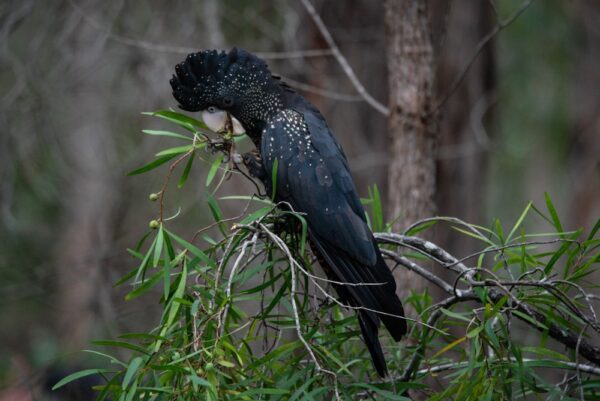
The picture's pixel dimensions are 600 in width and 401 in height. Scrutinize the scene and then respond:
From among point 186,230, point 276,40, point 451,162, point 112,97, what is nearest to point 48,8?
point 112,97

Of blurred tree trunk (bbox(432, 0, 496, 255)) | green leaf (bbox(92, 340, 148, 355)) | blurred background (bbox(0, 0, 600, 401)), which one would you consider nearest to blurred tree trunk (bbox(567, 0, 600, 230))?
blurred background (bbox(0, 0, 600, 401))

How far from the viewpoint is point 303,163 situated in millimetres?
2783

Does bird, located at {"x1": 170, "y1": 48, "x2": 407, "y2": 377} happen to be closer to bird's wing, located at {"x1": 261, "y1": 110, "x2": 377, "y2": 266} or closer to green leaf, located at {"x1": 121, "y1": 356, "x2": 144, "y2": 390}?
bird's wing, located at {"x1": 261, "y1": 110, "x2": 377, "y2": 266}

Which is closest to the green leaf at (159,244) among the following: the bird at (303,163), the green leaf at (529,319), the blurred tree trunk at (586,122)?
the bird at (303,163)

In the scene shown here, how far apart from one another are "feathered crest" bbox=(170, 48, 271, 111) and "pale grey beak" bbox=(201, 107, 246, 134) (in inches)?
1.5

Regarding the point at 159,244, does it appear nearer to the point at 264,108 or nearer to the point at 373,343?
the point at 373,343

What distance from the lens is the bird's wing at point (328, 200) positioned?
2.51 metres

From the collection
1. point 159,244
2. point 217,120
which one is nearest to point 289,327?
point 159,244

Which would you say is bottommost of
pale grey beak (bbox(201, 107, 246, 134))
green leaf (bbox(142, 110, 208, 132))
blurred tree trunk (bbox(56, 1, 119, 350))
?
blurred tree trunk (bbox(56, 1, 119, 350))

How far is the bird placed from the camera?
8.26ft

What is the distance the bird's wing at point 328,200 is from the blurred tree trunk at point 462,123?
2380 millimetres

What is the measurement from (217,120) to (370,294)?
957 mm

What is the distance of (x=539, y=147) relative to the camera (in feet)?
31.7

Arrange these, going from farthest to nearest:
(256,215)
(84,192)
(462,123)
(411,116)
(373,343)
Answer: (84,192) → (462,123) → (411,116) → (373,343) → (256,215)
